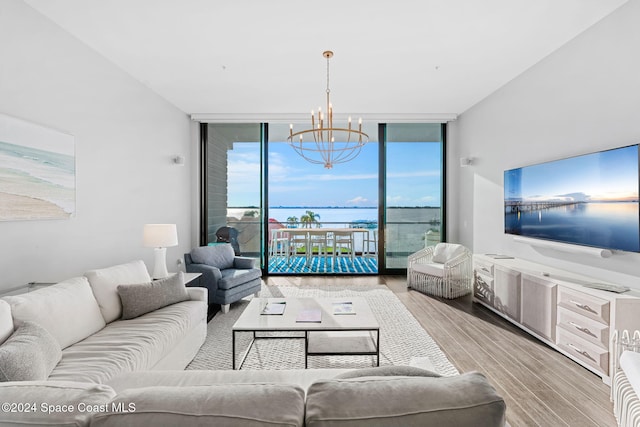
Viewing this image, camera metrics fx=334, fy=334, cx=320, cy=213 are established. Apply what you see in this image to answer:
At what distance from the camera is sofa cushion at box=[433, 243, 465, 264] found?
15.5ft

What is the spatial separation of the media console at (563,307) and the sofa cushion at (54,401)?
9.62ft

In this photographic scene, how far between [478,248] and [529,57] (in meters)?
2.60

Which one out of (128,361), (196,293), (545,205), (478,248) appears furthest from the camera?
(478,248)

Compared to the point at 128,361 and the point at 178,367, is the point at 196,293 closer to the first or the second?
the point at 178,367

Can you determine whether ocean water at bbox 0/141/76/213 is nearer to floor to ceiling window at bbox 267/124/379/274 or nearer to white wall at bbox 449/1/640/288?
floor to ceiling window at bbox 267/124/379/274

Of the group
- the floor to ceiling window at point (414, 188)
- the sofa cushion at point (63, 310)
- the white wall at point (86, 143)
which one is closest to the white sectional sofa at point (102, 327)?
the sofa cushion at point (63, 310)

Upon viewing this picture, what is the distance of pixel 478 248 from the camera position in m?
4.91

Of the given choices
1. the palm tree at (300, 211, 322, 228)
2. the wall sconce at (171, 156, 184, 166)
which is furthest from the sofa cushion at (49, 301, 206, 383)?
the palm tree at (300, 211, 322, 228)

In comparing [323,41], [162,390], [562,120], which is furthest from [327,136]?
[162,390]

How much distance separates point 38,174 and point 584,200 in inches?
175

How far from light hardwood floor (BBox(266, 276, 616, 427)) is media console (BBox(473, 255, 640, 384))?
0.11m

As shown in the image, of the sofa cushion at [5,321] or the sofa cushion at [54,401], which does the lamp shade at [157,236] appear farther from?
the sofa cushion at [54,401]

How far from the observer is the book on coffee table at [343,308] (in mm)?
2729

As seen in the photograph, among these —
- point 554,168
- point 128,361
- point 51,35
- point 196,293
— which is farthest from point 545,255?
point 51,35
